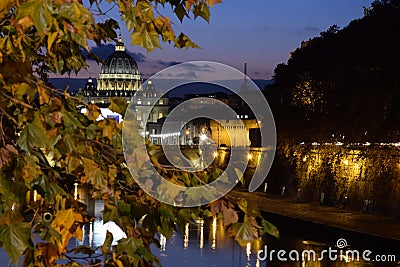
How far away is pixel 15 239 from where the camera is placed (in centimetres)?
164

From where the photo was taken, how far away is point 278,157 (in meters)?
25.2

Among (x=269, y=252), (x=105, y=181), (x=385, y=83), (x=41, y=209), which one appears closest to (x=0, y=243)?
(x=105, y=181)

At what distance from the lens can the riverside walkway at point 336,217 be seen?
46.9 ft

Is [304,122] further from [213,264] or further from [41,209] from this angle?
[41,209]

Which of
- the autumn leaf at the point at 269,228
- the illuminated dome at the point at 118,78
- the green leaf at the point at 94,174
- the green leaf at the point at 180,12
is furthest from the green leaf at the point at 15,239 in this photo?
the illuminated dome at the point at 118,78

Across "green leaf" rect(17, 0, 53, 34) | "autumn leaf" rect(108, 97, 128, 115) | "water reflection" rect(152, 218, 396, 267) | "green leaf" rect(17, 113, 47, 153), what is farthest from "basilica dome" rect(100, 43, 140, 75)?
"green leaf" rect(17, 0, 53, 34)

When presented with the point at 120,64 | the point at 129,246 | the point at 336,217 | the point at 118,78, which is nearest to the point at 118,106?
the point at 129,246

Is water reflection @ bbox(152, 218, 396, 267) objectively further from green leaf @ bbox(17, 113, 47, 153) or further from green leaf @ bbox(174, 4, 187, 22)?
green leaf @ bbox(17, 113, 47, 153)

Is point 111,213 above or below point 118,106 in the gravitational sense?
below

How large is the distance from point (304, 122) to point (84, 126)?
2055 centimetres

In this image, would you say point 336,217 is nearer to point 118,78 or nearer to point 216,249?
point 216,249

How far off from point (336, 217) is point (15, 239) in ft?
51.2

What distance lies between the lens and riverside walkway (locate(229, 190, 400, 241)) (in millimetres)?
14297

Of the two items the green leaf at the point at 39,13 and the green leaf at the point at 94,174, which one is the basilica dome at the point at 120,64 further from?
the green leaf at the point at 39,13
